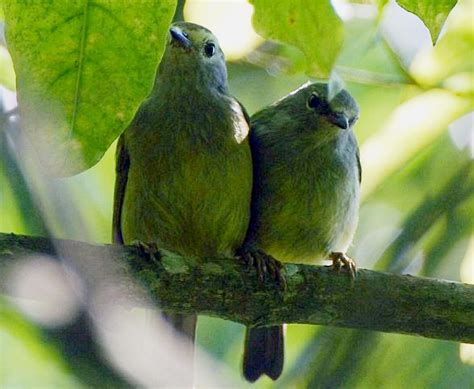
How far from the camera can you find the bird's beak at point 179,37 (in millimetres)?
3721

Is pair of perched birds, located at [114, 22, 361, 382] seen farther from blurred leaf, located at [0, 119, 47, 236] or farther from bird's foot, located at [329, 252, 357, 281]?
blurred leaf, located at [0, 119, 47, 236]

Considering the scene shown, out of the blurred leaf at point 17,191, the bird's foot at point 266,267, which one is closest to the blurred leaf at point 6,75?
the blurred leaf at point 17,191

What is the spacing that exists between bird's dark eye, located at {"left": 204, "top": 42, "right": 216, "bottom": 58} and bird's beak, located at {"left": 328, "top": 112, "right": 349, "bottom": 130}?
0.58m

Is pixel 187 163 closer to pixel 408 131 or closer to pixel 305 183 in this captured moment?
pixel 305 183

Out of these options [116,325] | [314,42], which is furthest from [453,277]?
[314,42]

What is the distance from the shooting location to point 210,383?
4.29m

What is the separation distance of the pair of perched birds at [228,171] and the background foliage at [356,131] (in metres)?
0.18

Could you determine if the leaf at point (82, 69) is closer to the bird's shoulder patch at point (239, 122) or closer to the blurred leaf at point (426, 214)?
the bird's shoulder patch at point (239, 122)

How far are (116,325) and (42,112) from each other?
208 cm

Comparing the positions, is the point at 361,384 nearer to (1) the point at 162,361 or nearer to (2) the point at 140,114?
(1) the point at 162,361

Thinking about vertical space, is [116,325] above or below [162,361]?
above

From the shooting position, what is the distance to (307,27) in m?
1.55

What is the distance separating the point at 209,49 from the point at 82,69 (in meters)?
2.60

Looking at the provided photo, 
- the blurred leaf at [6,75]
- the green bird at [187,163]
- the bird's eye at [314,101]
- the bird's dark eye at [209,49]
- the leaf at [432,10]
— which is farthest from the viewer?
the bird's eye at [314,101]
